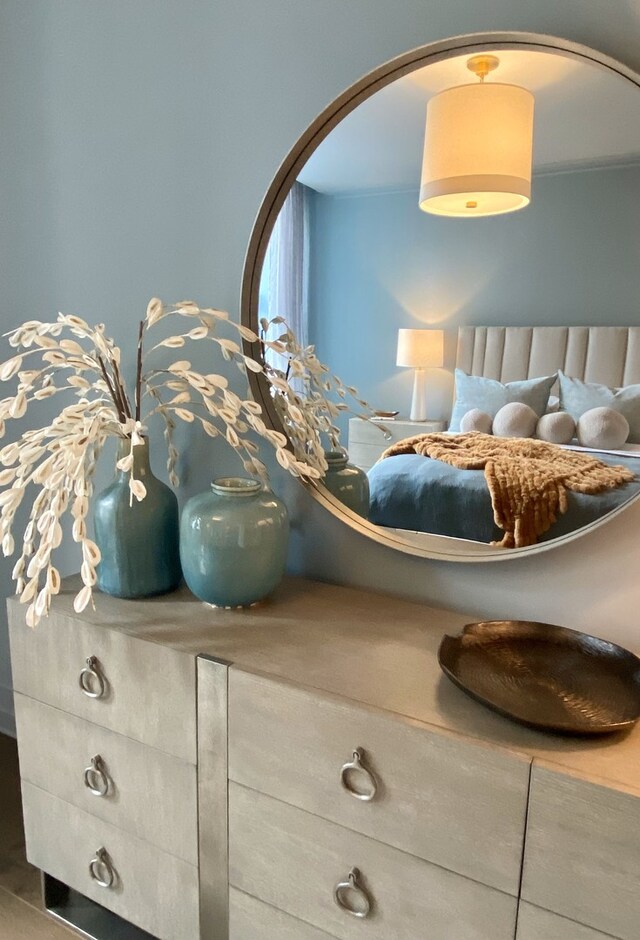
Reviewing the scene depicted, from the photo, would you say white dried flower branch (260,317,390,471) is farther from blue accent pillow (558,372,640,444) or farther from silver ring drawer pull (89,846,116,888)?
silver ring drawer pull (89,846,116,888)

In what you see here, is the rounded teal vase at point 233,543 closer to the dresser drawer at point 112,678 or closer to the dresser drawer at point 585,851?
the dresser drawer at point 112,678

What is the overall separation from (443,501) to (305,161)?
2.27 ft

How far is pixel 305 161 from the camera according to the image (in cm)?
130

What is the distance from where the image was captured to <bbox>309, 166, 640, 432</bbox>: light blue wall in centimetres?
108

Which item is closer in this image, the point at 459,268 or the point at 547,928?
the point at 547,928

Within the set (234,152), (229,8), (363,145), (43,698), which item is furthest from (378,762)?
(229,8)

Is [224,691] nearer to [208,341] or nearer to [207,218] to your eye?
[208,341]

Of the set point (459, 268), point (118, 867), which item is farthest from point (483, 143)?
point (118, 867)

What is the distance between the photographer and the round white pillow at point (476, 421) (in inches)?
47.6

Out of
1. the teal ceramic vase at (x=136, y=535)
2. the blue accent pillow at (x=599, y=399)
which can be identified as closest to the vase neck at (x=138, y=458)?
the teal ceramic vase at (x=136, y=535)

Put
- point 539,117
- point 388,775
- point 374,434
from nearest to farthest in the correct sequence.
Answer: point 388,775 < point 539,117 < point 374,434

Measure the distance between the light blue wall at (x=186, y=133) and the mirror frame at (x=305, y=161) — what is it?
35 mm

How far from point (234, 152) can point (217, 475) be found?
67 centimetres

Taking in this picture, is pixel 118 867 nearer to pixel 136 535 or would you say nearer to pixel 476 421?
pixel 136 535
